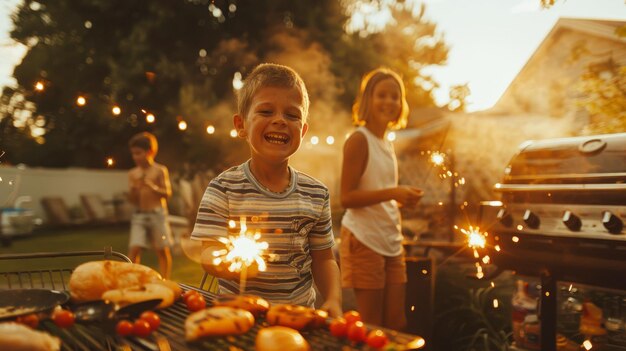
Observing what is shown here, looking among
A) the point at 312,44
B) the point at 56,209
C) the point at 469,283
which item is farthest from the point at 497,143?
the point at 56,209

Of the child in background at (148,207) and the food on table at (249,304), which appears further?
the child in background at (148,207)

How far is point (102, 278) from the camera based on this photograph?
1760mm

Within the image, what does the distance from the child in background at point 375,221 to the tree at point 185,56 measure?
893cm

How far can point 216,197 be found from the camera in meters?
2.30

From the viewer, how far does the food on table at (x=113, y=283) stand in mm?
1682

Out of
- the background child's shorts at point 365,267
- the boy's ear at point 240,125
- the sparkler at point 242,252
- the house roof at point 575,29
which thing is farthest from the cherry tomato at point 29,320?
the house roof at point 575,29

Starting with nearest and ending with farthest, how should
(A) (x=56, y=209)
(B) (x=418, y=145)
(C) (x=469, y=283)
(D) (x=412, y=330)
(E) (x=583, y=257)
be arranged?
(E) (x=583, y=257) < (D) (x=412, y=330) < (C) (x=469, y=283) < (B) (x=418, y=145) < (A) (x=56, y=209)

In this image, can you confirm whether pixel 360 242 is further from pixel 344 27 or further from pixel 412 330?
pixel 344 27

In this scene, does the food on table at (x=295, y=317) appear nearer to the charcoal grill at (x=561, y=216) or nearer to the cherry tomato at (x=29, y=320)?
the cherry tomato at (x=29, y=320)

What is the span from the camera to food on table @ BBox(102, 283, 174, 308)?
160 centimetres

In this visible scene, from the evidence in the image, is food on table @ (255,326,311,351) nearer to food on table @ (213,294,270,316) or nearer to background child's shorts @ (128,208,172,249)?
food on table @ (213,294,270,316)

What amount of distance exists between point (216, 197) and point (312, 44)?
12921 mm

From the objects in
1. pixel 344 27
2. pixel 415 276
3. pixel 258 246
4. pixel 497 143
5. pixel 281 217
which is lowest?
pixel 415 276

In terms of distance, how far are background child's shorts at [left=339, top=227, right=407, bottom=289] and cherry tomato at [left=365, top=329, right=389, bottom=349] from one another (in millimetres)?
2042
